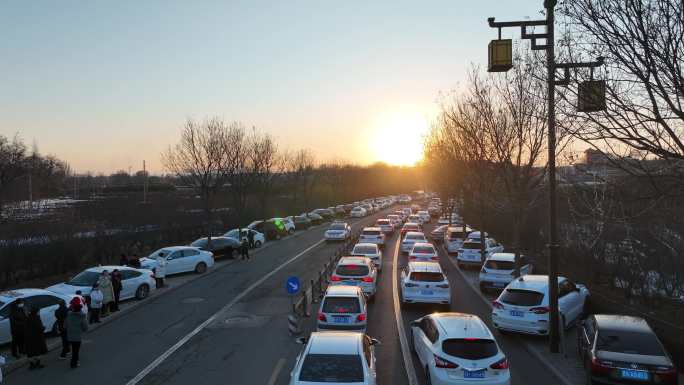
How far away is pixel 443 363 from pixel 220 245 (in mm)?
23984

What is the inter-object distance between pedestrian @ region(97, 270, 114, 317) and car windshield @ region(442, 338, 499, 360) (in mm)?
11771

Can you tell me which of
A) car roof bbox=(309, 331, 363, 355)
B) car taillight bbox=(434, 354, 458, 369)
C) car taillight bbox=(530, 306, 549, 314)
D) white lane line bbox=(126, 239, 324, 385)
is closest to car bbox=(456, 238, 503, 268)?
white lane line bbox=(126, 239, 324, 385)

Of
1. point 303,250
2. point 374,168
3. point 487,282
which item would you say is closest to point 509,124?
point 487,282

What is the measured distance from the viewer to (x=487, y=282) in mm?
20891

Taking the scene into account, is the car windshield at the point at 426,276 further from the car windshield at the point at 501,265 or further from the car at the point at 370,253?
the car at the point at 370,253

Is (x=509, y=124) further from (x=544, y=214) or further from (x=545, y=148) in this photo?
(x=544, y=214)

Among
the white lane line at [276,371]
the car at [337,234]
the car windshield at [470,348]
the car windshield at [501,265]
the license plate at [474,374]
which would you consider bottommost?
the white lane line at [276,371]

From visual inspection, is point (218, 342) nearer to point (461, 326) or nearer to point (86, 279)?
point (461, 326)

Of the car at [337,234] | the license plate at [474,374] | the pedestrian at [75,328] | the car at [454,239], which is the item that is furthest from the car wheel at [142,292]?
the car at [337,234]

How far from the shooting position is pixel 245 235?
3678cm

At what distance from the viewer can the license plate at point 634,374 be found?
31.7ft

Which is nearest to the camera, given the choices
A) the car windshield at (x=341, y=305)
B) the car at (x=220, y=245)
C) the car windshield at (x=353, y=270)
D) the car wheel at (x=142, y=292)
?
the car windshield at (x=341, y=305)

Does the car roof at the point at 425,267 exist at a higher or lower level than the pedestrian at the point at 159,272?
higher

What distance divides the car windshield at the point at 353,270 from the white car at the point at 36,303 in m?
8.68
